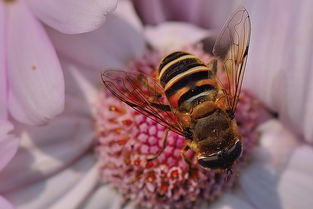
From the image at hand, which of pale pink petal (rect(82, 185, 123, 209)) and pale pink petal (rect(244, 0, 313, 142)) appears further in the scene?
pale pink petal (rect(82, 185, 123, 209))

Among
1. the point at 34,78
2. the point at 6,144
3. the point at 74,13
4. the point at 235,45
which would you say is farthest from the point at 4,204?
the point at 235,45

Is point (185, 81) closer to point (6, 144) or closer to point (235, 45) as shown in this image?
point (235, 45)

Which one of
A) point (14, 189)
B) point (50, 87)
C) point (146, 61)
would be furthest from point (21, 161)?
point (146, 61)

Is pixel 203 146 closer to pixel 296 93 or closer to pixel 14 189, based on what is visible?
pixel 296 93

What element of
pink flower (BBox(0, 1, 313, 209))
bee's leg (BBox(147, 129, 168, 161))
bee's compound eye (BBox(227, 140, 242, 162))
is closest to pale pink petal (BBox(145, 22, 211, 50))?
pink flower (BBox(0, 1, 313, 209))

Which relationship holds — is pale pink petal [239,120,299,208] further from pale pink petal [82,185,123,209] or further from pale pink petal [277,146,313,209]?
pale pink petal [82,185,123,209]
